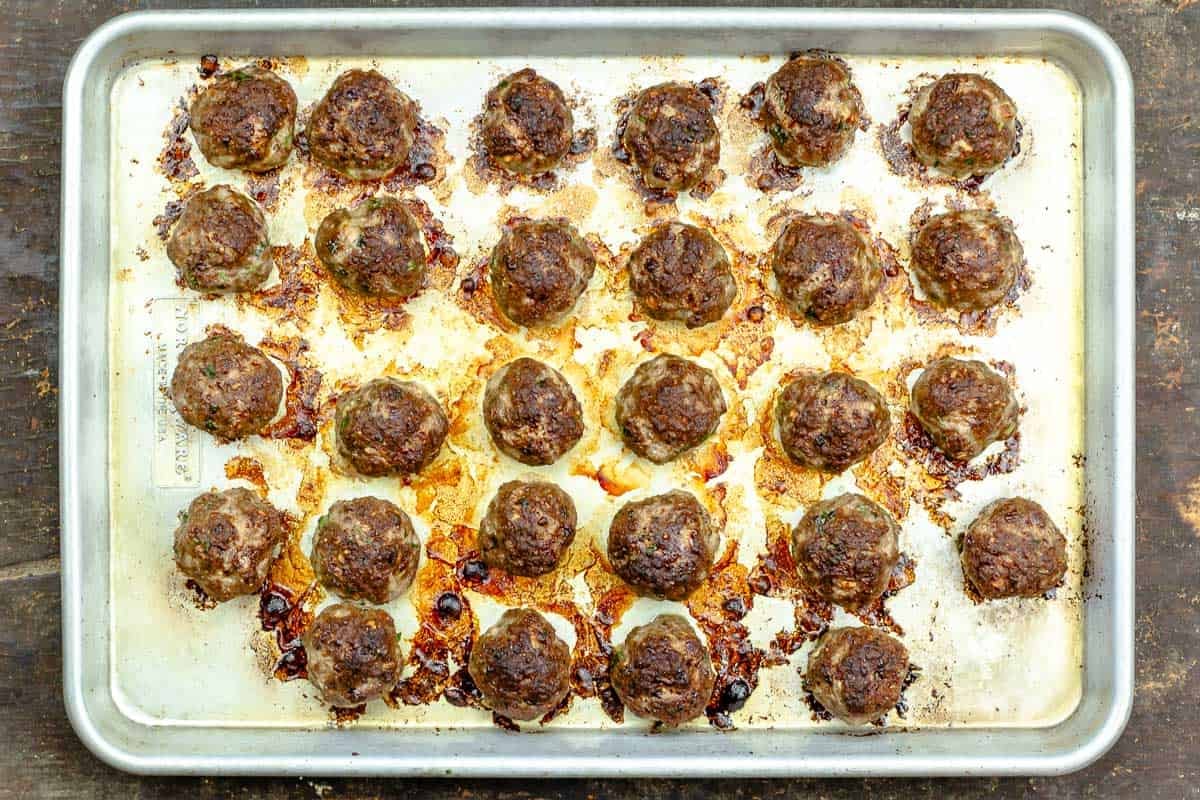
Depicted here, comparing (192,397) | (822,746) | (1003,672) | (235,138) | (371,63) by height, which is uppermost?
(371,63)

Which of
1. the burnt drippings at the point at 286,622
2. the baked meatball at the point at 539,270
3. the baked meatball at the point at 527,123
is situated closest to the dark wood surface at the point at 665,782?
the burnt drippings at the point at 286,622

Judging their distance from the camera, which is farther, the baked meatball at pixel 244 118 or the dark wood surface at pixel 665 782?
the dark wood surface at pixel 665 782

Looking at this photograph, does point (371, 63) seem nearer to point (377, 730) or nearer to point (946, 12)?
point (946, 12)

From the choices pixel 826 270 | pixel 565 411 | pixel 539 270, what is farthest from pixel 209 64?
pixel 826 270

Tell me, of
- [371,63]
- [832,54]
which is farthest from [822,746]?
[371,63]

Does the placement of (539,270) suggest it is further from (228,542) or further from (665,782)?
(665,782)

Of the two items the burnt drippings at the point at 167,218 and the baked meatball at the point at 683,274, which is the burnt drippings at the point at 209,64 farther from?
the baked meatball at the point at 683,274
